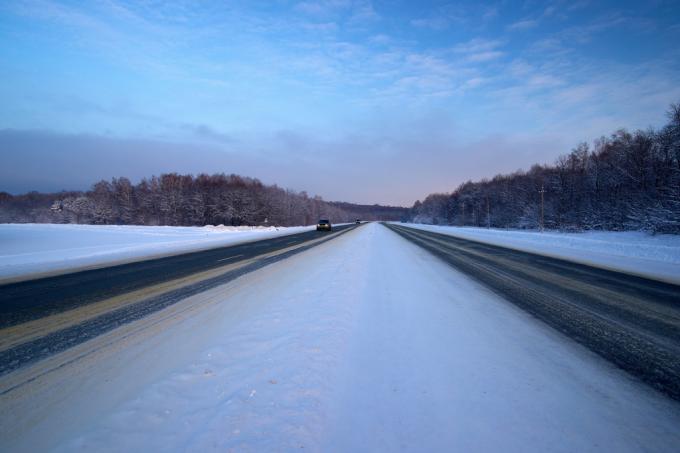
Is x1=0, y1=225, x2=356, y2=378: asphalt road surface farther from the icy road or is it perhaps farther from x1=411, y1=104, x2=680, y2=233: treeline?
x1=411, y1=104, x2=680, y2=233: treeline

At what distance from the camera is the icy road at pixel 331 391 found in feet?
7.95

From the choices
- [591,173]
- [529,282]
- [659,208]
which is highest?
[591,173]

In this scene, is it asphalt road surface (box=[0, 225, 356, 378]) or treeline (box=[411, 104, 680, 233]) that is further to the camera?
treeline (box=[411, 104, 680, 233])

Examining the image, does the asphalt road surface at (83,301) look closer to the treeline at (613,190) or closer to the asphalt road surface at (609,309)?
the asphalt road surface at (609,309)

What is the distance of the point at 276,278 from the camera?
9.14 metres

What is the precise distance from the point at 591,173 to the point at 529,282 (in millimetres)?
57694

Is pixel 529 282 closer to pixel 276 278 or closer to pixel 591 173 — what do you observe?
pixel 276 278

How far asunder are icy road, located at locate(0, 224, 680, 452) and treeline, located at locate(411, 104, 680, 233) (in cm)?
3398

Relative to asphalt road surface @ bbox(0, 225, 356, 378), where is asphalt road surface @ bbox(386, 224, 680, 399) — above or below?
below

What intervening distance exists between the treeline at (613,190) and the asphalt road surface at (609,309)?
26.5 metres

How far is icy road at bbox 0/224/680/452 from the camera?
2.42 m

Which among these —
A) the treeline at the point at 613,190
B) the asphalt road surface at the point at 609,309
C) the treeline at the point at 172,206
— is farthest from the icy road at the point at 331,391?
the treeline at the point at 172,206

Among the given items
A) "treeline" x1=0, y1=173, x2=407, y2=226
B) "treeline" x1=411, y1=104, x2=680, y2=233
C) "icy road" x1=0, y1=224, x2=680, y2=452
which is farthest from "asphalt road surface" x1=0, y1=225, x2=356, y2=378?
"treeline" x1=0, y1=173, x2=407, y2=226

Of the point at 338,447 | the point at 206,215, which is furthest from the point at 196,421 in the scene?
the point at 206,215
